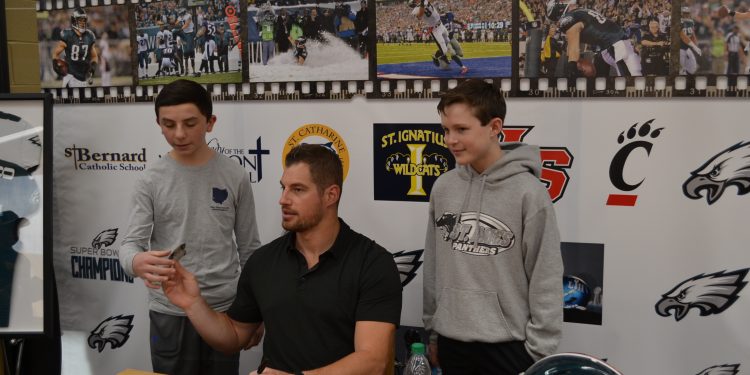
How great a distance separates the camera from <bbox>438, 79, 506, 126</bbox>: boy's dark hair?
189cm

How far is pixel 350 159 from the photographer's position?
271 centimetres

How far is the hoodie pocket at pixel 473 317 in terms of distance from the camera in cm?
187

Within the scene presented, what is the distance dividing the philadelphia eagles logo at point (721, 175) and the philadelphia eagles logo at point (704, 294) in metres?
0.27

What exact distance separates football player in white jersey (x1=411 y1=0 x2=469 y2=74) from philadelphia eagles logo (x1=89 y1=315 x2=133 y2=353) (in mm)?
1999

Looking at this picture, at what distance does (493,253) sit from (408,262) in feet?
2.58

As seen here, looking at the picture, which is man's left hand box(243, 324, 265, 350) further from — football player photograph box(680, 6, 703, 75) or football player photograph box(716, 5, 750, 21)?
football player photograph box(716, 5, 750, 21)

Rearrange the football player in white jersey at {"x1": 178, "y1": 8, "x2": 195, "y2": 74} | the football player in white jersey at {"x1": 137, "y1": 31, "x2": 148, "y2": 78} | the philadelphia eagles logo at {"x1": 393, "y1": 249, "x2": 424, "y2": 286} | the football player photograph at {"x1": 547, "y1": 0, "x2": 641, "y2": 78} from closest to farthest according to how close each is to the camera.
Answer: the football player photograph at {"x1": 547, "y1": 0, "x2": 641, "y2": 78}
the philadelphia eagles logo at {"x1": 393, "y1": 249, "x2": 424, "y2": 286}
the football player in white jersey at {"x1": 178, "y1": 8, "x2": 195, "y2": 74}
the football player in white jersey at {"x1": 137, "y1": 31, "x2": 148, "y2": 78}

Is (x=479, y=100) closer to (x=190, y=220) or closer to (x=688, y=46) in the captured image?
(x=688, y=46)

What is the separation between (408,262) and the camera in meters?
2.64

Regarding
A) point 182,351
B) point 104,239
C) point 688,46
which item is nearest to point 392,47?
point 688,46

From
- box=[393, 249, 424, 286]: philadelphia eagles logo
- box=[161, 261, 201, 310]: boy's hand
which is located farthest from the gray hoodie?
box=[161, 261, 201, 310]: boy's hand

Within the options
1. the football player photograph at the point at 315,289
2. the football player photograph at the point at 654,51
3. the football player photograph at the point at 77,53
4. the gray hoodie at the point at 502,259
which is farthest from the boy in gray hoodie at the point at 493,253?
the football player photograph at the point at 77,53

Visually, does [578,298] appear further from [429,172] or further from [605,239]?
[429,172]

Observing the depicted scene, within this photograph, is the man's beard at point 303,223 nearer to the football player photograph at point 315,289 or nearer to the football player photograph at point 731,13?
the football player photograph at point 315,289
